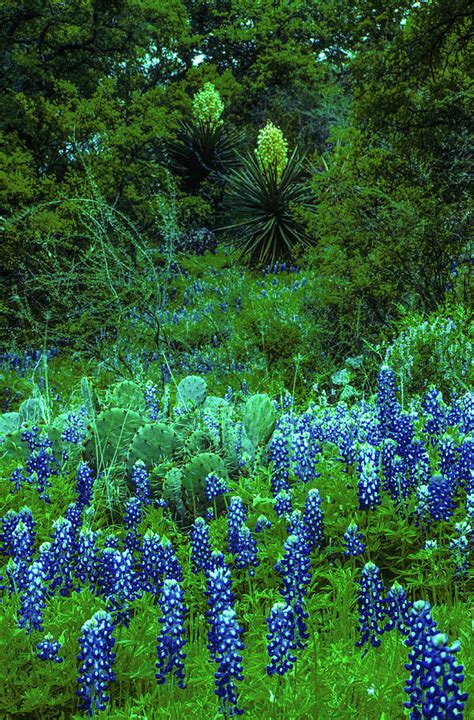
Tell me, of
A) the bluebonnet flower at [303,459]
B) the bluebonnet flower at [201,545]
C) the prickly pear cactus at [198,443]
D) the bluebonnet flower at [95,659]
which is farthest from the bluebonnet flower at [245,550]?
the prickly pear cactus at [198,443]

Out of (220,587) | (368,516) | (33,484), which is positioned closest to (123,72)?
(33,484)

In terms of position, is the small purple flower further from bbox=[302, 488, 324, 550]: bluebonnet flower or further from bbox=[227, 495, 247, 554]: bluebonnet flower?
bbox=[302, 488, 324, 550]: bluebonnet flower

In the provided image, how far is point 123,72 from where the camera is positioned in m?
13.0

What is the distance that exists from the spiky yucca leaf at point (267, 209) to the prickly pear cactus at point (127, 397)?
30.7ft

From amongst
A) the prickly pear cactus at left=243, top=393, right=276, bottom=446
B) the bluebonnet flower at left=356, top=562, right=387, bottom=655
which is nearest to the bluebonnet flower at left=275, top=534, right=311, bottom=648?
the bluebonnet flower at left=356, top=562, right=387, bottom=655

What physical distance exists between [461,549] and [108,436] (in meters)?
2.34

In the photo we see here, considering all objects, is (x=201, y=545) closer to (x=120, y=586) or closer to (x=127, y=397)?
(x=120, y=586)

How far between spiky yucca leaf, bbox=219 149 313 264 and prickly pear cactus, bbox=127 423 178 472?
10.1 metres

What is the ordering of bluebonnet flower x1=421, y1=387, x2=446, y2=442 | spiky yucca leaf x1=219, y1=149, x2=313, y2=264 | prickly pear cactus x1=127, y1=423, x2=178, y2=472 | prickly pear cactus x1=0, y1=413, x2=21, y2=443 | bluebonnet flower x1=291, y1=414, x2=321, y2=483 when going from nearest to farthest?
1. bluebonnet flower x1=291, y1=414, x2=321, y2=483
2. bluebonnet flower x1=421, y1=387, x2=446, y2=442
3. prickly pear cactus x1=127, y1=423, x2=178, y2=472
4. prickly pear cactus x1=0, y1=413, x2=21, y2=443
5. spiky yucca leaf x1=219, y1=149, x2=313, y2=264

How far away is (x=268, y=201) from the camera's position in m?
15.0

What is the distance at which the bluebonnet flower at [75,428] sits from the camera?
16.5 feet

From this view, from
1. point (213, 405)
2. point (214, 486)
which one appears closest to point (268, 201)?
point (213, 405)

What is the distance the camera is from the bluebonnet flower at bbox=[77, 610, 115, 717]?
2.16 metres

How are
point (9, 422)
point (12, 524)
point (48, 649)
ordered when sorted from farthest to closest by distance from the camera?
point (9, 422), point (12, 524), point (48, 649)
